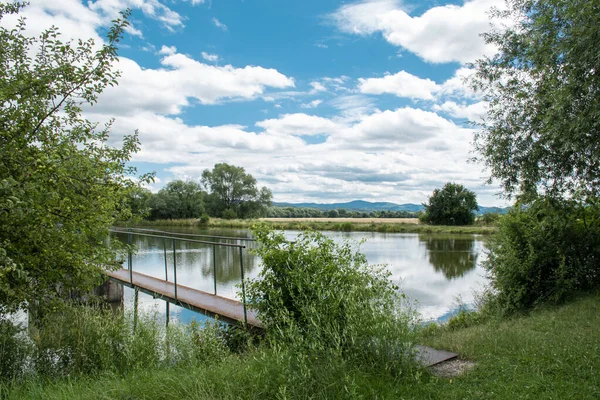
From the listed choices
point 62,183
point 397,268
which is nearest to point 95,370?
point 62,183

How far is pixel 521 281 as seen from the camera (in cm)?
778

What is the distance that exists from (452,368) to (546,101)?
16.8 feet

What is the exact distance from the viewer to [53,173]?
4.08 meters

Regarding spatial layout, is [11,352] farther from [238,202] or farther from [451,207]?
[238,202]

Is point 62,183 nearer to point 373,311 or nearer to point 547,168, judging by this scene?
point 373,311

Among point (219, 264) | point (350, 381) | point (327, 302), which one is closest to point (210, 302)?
point (327, 302)

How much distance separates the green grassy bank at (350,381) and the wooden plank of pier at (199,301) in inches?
78.6

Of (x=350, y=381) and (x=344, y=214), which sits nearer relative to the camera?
(x=350, y=381)

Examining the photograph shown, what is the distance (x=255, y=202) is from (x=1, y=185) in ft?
191

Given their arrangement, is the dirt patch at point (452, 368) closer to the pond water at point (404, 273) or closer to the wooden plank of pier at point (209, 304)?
the wooden plank of pier at point (209, 304)

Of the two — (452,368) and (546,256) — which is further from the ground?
(546,256)

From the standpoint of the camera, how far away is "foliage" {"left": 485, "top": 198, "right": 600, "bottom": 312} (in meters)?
7.63

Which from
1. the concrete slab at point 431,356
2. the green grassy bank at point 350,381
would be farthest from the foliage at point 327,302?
the concrete slab at point 431,356

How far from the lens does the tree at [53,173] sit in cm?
407
